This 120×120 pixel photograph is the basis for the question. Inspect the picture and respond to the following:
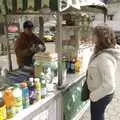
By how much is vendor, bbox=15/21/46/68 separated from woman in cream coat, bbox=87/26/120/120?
68.4 inches

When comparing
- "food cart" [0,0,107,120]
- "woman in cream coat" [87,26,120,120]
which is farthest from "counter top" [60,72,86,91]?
"woman in cream coat" [87,26,120,120]

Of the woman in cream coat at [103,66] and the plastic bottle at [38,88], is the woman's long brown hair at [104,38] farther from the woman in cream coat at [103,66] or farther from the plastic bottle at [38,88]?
the plastic bottle at [38,88]

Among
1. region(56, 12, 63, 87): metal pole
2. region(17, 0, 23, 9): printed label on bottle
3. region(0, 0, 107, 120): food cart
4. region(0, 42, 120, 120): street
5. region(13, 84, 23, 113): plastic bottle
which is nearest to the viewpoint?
region(13, 84, 23, 113): plastic bottle

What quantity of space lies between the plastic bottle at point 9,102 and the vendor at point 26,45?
222 cm

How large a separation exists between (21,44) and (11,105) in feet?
8.16

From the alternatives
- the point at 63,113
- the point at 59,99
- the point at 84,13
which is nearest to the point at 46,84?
the point at 59,99

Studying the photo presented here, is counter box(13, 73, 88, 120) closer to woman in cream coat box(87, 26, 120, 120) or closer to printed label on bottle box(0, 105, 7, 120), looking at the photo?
printed label on bottle box(0, 105, 7, 120)

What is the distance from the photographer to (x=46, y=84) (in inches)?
158

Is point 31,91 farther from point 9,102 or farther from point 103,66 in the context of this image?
point 103,66

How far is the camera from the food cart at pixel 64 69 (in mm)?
3830

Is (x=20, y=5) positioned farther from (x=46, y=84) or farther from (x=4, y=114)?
(x=4, y=114)

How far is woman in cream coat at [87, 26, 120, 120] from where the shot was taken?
373 centimetres

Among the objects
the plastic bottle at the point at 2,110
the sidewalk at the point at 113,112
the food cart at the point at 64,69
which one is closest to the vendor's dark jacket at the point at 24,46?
the food cart at the point at 64,69

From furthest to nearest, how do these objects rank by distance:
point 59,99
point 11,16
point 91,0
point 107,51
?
1. point 11,16
2. point 91,0
3. point 59,99
4. point 107,51
